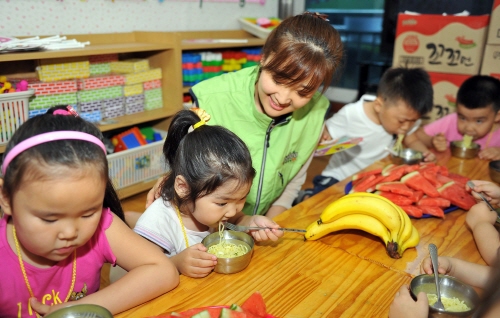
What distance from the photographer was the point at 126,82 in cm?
338

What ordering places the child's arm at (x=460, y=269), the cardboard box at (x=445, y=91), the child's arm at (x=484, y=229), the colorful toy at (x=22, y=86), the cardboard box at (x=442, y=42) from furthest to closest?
the cardboard box at (x=445, y=91), the cardboard box at (x=442, y=42), the colorful toy at (x=22, y=86), the child's arm at (x=484, y=229), the child's arm at (x=460, y=269)

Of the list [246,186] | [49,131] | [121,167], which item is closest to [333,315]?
[246,186]

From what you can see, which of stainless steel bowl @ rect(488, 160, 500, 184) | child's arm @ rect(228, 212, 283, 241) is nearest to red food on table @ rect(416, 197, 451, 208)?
stainless steel bowl @ rect(488, 160, 500, 184)

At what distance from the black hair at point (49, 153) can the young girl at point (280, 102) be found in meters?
0.56

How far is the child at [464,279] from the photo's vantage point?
616 millimetres

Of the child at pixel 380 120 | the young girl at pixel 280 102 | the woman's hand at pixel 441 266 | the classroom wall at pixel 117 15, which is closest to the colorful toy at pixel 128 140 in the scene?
the classroom wall at pixel 117 15

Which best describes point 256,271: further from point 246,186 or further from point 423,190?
point 423,190

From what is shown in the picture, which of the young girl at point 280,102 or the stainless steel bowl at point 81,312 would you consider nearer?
the stainless steel bowl at point 81,312

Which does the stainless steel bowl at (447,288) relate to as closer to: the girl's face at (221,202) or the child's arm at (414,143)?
the girl's face at (221,202)

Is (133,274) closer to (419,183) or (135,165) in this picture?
(419,183)

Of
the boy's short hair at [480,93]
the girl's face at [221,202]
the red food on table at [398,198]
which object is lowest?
the red food on table at [398,198]

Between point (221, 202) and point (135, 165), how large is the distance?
2362 mm

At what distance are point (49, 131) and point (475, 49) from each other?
3272 mm

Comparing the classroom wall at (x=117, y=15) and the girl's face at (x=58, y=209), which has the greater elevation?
the classroom wall at (x=117, y=15)
